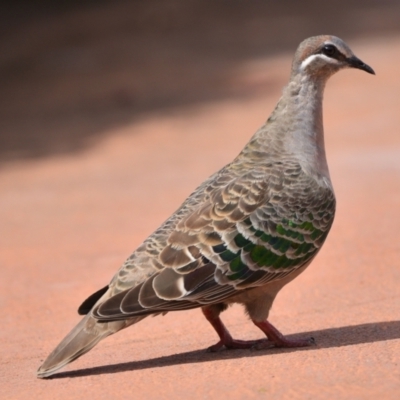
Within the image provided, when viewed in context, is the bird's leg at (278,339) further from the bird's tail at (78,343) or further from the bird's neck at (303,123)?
Result: the bird's neck at (303,123)

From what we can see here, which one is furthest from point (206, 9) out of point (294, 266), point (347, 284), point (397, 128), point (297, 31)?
point (294, 266)

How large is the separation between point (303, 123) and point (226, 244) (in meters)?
1.21

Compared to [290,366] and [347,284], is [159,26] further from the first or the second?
[290,366]

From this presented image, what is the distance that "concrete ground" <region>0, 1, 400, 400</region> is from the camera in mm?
5473

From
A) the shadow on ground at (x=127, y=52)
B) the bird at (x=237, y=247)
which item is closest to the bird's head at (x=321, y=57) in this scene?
the bird at (x=237, y=247)

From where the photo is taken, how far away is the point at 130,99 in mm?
17656

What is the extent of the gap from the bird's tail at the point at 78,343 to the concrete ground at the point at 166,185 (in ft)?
0.39

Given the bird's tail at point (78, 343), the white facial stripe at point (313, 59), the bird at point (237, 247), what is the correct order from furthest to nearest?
the white facial stripe at point (313, 59), the bird at point (237, 247), the bird's tail at point (78, 343)

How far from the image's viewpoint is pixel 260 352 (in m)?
5.87

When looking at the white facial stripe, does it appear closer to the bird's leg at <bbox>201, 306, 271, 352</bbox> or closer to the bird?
the bird

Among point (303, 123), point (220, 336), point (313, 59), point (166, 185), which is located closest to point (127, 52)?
point (166, 185)

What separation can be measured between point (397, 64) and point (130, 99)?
5.42 meters

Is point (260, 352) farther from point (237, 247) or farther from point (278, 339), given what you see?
point (237, 247)

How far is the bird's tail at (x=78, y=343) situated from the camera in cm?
546
